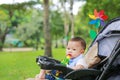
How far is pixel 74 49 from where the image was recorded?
18.3 ft

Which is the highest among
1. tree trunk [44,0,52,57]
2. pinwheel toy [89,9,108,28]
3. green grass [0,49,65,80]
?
pinwheel toy [89,9,108,28]

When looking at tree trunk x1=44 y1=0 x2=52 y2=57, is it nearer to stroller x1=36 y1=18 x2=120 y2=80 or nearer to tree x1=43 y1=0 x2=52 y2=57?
tree x1=43 y1=0 x2=52 y2=57

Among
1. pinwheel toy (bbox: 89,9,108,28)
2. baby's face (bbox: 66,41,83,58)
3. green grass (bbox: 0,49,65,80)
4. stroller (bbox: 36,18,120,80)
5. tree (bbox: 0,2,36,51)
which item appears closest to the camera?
stroller (bbox: 36,18,120,80)

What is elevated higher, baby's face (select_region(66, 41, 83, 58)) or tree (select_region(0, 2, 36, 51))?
baby's face (select_region(66, 41, 83, 58))

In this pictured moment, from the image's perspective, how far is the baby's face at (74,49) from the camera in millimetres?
5559

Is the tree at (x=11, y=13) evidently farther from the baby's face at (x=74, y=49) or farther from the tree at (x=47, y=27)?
the baby's face at (x=74, y=49)

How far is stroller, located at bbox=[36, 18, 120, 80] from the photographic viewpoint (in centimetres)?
456

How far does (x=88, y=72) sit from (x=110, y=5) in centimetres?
2714

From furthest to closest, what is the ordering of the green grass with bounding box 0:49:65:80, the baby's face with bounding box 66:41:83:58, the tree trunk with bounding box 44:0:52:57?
the tree trunk with bounding box 44:0:52:57, the green grass with bounding box 0:49:65:80, the baby's face with bounding box 66:41:83:58

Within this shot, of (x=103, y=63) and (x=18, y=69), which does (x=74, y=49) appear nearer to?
(x=103, y=63)

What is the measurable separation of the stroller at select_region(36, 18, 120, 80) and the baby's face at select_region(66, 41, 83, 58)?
0.45m

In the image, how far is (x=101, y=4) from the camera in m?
31.5

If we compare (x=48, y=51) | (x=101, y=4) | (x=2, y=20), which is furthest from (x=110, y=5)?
(x=2, y=20)

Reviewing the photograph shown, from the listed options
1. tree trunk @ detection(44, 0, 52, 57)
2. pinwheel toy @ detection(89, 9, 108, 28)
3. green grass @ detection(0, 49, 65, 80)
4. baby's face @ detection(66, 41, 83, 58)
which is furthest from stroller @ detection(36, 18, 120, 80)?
tree trunk @ detection(44, 0, 52, 57)
